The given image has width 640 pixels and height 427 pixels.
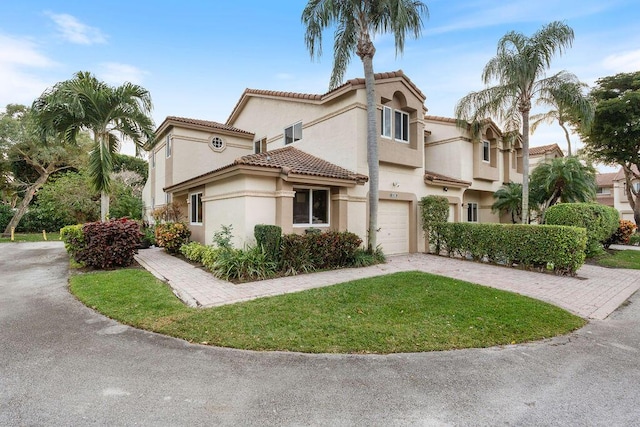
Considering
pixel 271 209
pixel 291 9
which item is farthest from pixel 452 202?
pixel 291 9

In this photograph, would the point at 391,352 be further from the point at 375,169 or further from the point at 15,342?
the point at 375,169

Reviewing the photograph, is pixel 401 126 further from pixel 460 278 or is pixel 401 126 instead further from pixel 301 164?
pixel 460 278

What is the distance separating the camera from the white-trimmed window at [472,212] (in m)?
19.8

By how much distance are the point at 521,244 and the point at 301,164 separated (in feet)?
27.9

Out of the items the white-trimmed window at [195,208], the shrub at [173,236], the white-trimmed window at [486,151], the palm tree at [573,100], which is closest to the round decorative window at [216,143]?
the white-trimmed window at [195,208]

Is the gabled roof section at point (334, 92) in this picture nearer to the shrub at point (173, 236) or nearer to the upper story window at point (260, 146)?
the upper story window at point (260, 146)

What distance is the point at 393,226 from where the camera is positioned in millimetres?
14188

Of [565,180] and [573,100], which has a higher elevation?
[573,100]

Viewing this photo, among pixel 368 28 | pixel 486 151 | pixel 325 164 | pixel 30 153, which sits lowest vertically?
pixel 325 164

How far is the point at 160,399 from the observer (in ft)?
11.1

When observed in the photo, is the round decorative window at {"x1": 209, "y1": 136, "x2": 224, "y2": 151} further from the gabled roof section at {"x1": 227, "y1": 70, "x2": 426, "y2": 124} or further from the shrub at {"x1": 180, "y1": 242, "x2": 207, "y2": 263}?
the shrub at {"x1": 180, "y1": 242, "x2": 207, "y2": 263}

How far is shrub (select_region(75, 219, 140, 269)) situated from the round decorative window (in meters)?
8.38

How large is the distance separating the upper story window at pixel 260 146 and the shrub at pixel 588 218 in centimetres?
1488

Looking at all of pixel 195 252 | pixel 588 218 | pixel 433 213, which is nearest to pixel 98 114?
pixel 195 252
